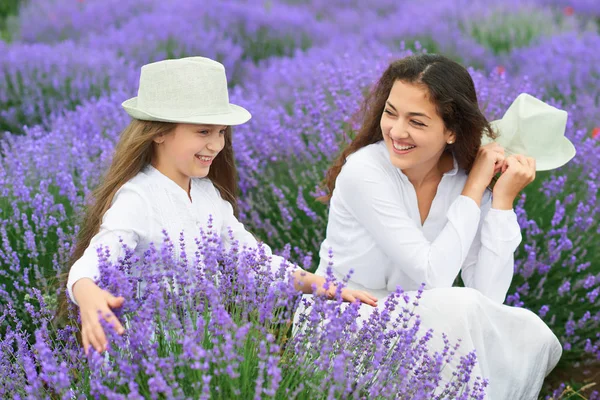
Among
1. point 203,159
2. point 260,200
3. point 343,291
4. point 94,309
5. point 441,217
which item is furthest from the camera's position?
point 260,200

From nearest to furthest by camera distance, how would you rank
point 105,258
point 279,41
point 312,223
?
point 105,258
point 312,223
point 279,41

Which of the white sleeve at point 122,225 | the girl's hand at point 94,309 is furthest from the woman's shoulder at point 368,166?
the girl's hand at point 94,309

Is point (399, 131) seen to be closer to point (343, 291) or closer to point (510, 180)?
point (510, 180)

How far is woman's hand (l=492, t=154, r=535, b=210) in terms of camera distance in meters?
2.58

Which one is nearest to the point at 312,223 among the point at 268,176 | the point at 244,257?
the point at 268,176

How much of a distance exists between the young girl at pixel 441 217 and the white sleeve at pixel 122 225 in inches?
26.3

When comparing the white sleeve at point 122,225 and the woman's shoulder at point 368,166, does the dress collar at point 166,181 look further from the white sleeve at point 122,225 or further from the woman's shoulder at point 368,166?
the woman's shoulder at point 368,166

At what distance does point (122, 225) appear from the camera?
225cm

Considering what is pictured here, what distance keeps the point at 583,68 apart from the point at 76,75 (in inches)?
133

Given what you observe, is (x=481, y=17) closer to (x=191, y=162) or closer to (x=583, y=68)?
(x=583, y=68)

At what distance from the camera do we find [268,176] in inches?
145

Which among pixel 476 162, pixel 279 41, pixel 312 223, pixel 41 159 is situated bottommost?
pixel 279 41

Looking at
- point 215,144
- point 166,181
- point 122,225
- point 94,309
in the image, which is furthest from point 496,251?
point 94,309

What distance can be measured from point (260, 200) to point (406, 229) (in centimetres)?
115
